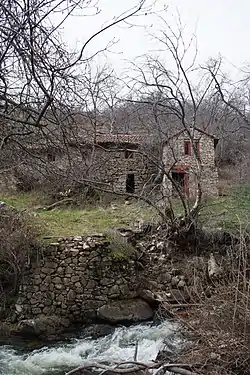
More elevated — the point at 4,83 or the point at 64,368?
the point at 4,83

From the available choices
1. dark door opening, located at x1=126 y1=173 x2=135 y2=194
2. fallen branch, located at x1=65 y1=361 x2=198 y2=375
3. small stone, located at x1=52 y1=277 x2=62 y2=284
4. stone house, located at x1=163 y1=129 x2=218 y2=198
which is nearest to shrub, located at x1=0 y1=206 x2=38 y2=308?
small stone, located at x1=52 y1=277 x2=62 y2=284

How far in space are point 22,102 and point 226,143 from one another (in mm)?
18951

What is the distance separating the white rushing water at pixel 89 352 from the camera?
6.89 meters

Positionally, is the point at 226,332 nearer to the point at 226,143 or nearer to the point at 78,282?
the point at 78,282

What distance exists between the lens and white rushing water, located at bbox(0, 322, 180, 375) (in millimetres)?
6891

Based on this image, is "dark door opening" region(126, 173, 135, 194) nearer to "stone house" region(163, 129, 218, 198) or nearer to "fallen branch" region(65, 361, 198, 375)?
"stone house" region(163, 129, 218, 198)

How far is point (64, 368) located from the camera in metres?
6.89

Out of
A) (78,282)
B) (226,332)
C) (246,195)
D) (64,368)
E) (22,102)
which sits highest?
(22,102)

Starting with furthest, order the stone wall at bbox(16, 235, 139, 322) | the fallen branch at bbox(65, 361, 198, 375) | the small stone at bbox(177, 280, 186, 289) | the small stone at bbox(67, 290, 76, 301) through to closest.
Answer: the small stone at bbox(177, 280, 186, 289) → the small stone at bbox(67, 290, 76, 301) → the stone wall at bbox(16, 235, 139, 322) → the fallen branch at bbox(65, 361, 198, 375)

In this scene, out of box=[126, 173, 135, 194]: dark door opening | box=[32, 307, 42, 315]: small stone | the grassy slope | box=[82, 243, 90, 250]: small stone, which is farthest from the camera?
box=[126, 173, 135, 194]: dark door opening

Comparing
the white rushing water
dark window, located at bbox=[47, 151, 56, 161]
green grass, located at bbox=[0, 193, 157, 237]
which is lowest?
the white rushing water

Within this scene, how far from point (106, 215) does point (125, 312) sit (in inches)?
173

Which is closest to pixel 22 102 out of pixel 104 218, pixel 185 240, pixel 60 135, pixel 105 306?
pixel 60 135

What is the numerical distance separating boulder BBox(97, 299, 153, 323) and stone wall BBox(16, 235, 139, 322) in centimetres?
21
